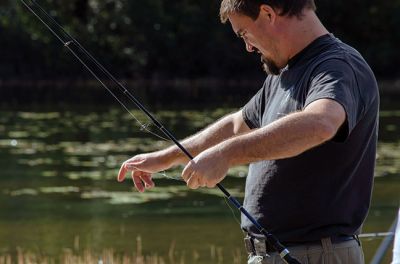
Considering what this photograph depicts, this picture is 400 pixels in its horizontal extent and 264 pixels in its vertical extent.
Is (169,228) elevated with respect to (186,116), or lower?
lower

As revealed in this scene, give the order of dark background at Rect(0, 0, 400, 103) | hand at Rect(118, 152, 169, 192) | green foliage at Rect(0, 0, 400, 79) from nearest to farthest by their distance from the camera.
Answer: hand at Rect(118, 152, 169, 192), dark background at Rect(0, 0, 400, 103), green foliage at Rect(0, 0, 400, 79)

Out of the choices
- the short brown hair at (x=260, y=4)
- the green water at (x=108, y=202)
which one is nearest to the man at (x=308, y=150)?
the short brown hair at (x=260, y=4)

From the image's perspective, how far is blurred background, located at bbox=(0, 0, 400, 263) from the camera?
12.2 meters

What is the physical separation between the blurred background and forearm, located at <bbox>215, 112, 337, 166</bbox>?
1.12 metres

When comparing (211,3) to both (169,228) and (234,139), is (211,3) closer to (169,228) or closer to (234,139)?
(169,228)

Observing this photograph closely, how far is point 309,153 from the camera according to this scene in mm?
2984

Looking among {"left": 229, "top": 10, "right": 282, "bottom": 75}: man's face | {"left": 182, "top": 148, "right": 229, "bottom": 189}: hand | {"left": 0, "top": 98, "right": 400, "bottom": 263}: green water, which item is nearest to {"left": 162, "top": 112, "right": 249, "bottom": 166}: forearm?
{"left": 229, "top": 10, "right": 282, "bottom": 75}: man's face

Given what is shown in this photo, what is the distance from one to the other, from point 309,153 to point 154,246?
8.80m

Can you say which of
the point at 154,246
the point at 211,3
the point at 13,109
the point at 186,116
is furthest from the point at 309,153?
the point at 211,3

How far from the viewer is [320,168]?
9.86 feet

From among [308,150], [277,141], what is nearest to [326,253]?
[308,150]

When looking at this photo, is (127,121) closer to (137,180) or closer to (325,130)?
(137,180)

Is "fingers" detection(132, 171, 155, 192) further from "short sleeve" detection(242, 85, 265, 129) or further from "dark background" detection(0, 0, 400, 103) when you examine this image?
"dark background" detection(0, 0, 400, 103)

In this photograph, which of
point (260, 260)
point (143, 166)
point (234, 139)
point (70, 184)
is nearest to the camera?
point (234, 139)
